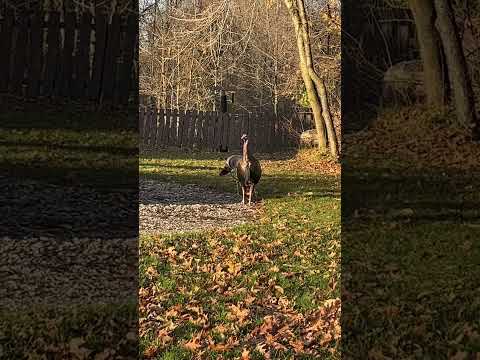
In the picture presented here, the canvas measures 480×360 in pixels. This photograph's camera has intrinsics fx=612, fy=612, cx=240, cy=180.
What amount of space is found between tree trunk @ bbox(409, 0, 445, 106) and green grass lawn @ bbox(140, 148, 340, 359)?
1.54 metres

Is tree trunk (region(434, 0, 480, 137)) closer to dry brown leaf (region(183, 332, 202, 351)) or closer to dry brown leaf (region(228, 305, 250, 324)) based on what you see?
dry brown leaf (region(228, 305, 250, 324))

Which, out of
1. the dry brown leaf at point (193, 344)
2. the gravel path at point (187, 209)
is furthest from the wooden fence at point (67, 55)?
the dry brown leaf at point (193, 344)

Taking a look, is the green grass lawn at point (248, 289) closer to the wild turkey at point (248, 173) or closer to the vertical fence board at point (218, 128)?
the wild turkey at point (248, 173)

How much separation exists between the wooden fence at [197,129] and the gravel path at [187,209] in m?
6.73

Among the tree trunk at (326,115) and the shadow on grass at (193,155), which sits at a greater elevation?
the tree trunk at (326,115)

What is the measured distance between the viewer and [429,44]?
3.51m

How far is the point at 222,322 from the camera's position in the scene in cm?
379

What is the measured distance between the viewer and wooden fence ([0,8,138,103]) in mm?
6523

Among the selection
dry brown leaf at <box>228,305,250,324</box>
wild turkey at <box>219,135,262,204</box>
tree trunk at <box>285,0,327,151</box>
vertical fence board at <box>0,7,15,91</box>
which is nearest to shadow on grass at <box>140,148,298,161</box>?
tree trunk at <box>285,0,327,151</box>

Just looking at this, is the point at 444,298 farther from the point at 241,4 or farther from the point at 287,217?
the point at 241,4

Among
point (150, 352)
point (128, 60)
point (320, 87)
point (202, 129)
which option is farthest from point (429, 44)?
point (202, 129)

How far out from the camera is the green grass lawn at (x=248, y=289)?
11.2ft

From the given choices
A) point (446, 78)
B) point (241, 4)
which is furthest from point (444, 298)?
point (241, 4)

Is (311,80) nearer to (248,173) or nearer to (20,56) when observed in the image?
(248,173)
